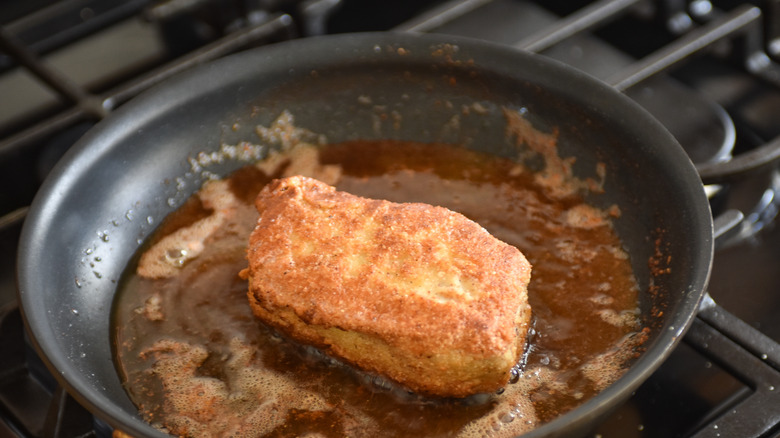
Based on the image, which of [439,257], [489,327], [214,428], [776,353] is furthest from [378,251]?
[776,353]

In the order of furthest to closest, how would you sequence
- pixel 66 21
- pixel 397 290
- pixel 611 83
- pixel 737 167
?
pixel 66 21 < pixel 611 83 < pixel 737 167 < pixel 397 290

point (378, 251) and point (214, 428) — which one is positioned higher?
point (378, 251)

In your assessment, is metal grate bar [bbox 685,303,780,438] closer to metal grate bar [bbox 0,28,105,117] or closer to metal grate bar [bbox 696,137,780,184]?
metal grate bar [bbox 696,137,780,184]

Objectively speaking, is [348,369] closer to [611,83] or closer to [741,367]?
[741,367]

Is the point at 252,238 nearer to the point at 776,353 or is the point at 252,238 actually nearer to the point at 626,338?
the point at 626,338

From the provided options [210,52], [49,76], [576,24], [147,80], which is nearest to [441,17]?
[576,24]

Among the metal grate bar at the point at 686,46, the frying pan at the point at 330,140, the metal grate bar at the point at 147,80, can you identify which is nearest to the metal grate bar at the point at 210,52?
the metal grate bar at the point at 147,80
